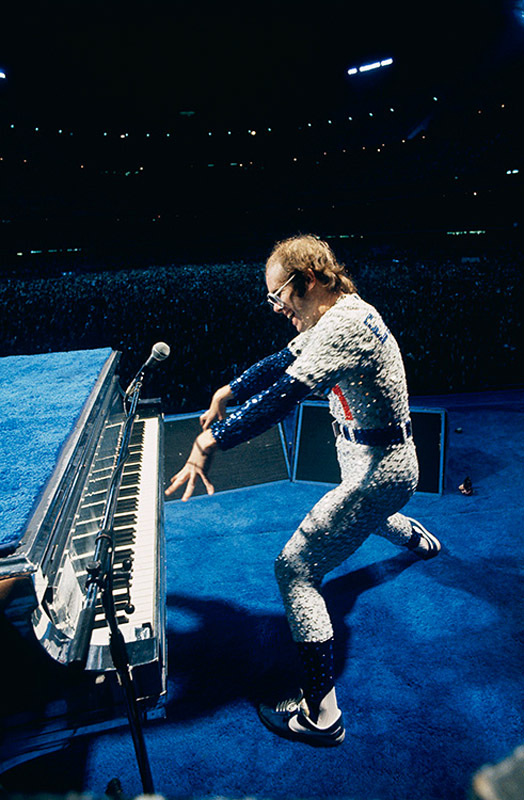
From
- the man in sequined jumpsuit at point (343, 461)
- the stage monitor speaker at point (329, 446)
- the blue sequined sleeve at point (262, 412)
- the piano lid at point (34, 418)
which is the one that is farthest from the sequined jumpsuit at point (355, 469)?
the stage monitor speaker at point (329, 446)

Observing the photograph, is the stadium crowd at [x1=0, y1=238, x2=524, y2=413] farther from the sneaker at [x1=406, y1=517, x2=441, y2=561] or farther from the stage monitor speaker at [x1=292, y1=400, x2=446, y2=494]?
the sneaker at [x1=406, y1=517, x2=441, y2=561]

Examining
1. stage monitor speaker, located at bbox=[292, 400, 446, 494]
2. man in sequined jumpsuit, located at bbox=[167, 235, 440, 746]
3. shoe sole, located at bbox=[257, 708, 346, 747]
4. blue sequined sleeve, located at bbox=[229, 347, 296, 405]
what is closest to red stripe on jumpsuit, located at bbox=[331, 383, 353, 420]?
man in sequined jumpsuit, located at bbox=[167, 235, 440, 746]

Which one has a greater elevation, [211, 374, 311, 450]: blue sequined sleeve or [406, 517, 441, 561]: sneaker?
[211, 374, 311, 450]: blue sequined sleeve

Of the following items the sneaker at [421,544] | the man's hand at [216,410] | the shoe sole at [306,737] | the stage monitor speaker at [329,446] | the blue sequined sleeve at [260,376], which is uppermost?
the blue sequined sleeve at [260,376]

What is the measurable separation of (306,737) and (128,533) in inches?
48.5

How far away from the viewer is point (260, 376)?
219cm

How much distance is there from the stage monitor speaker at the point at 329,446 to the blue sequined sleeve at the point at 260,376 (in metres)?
1.80

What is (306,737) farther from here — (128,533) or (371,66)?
(371,66)

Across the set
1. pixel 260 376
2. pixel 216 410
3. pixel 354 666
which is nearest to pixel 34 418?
pixel 216 410

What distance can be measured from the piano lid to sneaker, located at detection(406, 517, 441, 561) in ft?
7.22

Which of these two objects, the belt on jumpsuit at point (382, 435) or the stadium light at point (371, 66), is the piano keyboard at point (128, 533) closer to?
the belt on jumpsuit at point (382, 435)

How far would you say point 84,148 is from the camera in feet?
28.9

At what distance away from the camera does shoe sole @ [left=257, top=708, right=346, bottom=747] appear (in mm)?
1960

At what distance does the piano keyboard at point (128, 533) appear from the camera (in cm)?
143
